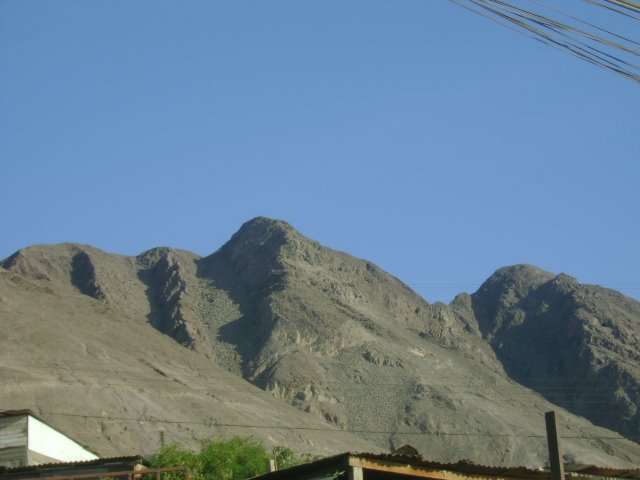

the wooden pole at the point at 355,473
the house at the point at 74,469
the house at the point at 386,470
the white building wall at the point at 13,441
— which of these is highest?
the white building wall at the point at 13,441

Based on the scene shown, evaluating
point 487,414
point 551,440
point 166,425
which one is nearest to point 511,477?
point 551,440

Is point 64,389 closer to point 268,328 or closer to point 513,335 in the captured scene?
point 268,328

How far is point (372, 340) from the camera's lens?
115 meters

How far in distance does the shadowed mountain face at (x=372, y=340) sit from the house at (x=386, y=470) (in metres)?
57.4

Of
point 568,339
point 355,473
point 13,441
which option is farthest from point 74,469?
point 568,339

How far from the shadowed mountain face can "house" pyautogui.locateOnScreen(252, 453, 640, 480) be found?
188 ft

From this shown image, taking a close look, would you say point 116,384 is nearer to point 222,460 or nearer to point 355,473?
point 222,460

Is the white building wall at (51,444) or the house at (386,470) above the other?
the white building wall at (51,444)

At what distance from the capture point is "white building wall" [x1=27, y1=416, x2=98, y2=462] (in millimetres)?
30203

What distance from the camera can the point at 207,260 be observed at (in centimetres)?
14462

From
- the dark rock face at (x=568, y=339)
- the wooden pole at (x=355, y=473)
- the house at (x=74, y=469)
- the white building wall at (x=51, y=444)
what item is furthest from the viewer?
the dark rock face at (x=568, y=339)

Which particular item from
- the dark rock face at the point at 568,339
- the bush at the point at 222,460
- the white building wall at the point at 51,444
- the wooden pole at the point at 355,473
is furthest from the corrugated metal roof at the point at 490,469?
the dark rock face at the point at 568,339

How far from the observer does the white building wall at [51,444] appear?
99.1 ft

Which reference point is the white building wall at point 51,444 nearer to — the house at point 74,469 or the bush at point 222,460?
the house at point 74,469
